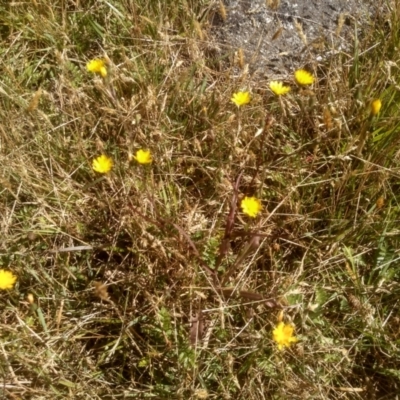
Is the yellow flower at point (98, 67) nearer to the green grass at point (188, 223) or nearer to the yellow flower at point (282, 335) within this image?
the green grass at point (188, 223)

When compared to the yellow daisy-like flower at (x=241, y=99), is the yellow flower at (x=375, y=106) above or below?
below

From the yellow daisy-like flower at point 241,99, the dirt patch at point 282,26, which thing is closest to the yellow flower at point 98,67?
the yellow daisy-like flower at point 241,99

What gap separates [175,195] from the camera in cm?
164

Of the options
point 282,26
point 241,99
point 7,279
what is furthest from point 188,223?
point 282,26

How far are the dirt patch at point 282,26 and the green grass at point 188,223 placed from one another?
0.09m

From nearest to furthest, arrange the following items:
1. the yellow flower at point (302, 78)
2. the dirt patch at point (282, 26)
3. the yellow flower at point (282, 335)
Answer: the yellow flower at point (282, 335), the yellow flower at point (302, 78), the dirt patch at point (282, 26)

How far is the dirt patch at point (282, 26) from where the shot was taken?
1.90m

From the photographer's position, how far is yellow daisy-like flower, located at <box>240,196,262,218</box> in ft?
4.89

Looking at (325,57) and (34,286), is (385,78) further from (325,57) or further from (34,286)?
(34,286)

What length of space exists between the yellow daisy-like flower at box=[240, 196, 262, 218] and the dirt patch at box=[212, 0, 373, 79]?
0.57 m

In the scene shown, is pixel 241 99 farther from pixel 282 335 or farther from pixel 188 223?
pixel 282 335

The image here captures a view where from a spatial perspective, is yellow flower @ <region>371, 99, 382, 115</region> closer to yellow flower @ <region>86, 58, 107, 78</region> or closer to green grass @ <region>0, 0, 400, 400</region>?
green grass @ <region>0, 0, 400, 400</region>

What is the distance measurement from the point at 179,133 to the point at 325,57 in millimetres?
551

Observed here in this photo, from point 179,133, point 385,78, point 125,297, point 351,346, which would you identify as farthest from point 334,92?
point 125,297
